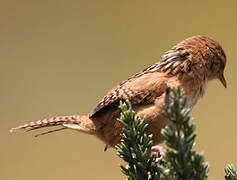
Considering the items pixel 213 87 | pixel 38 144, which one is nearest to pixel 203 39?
pixel 213 87

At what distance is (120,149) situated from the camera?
0.96 m

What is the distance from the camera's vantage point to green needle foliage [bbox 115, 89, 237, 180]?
0.70m

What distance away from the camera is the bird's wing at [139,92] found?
1.95 m

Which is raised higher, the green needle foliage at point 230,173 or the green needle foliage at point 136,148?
the green needle foliage at point 136,148

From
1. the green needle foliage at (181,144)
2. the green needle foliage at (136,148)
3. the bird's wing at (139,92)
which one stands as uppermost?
the bird's wing at (139,92)

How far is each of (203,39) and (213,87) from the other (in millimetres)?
1451

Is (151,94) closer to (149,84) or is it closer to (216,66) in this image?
(149,84)

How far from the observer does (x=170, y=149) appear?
748 mm

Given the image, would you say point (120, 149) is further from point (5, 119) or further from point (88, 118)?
point (5, 119)

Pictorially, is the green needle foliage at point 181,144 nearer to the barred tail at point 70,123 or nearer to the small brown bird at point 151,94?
the small brown bird at point 151,94

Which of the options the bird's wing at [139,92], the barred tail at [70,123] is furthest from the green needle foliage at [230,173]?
the barred tail at [70,123]

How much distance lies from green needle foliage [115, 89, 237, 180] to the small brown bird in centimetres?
89

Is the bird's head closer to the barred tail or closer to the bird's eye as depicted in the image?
the bird's eye

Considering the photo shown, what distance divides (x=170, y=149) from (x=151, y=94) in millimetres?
1215
